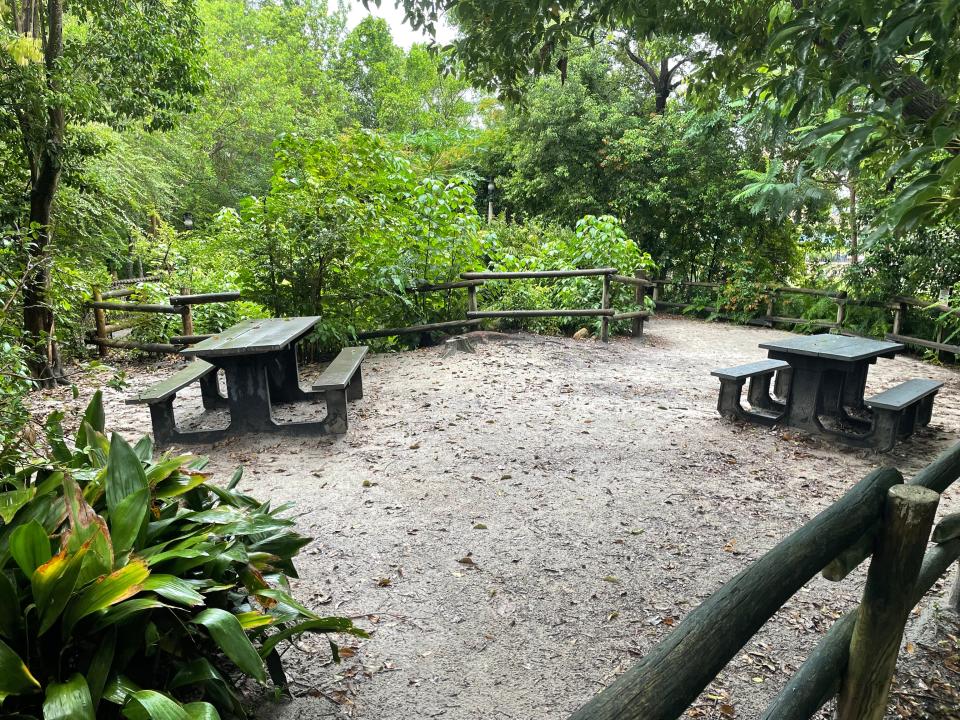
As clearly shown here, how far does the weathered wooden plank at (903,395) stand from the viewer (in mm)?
4367

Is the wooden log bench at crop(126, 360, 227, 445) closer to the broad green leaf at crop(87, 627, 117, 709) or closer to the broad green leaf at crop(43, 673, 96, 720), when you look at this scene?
the broad green leaf at crop(87, 627, 117, 709)

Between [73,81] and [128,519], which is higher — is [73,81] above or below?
above

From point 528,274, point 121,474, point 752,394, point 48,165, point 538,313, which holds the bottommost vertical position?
point 752,394

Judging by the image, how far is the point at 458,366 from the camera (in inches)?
274

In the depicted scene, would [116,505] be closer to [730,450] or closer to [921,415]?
[730,450]

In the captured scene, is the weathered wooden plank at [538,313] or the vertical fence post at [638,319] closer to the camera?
the weathered wooden plank at [538,313]

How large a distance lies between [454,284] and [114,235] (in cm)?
704

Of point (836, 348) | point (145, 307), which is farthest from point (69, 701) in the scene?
point (145, 307)

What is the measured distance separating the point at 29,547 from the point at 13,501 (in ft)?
1.40

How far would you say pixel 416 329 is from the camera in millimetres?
7973

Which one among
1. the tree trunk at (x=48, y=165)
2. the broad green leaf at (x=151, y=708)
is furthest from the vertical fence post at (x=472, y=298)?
the broad green leaf at (x=151, y=708)

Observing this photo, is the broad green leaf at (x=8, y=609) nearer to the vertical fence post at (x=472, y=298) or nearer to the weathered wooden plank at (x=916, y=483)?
the weathered wooden plank at (x=916, y=483)

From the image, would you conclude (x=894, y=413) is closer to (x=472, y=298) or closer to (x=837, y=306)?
(x=472, y=298)

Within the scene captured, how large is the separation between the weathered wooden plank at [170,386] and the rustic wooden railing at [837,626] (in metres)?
4.19
